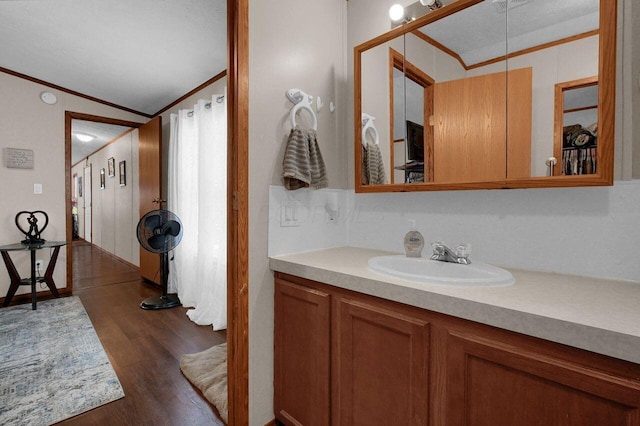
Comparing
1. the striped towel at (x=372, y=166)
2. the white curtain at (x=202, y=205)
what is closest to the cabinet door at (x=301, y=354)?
the striped towel at (x=372, y=166)

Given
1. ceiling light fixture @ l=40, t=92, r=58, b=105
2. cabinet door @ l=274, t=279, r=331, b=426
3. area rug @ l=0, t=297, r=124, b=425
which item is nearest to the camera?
cabinet door @ l=274, t=279, r=331, b=426

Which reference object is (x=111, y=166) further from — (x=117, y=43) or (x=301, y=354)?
(x=301, y=354)

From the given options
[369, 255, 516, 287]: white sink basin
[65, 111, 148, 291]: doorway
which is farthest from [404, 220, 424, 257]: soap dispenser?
[65, 111, 148, 291]: doorway

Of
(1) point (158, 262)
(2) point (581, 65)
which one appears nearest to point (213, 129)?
(1) point (158, 262)

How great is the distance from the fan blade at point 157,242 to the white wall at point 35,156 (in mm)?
1481

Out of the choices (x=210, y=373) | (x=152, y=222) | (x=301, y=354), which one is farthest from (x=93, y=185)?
(x=301, y=354)

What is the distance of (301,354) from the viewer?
129 cm

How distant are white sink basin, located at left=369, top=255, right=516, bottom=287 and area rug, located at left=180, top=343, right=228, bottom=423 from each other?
1169 millimetres

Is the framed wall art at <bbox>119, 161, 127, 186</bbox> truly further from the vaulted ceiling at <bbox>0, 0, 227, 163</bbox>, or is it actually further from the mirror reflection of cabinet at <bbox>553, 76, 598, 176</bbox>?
the mirror reflection of cabinet at <bbox>553, 76, 598, 176</bbox>

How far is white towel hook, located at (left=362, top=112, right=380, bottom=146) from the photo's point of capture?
1.63 meters

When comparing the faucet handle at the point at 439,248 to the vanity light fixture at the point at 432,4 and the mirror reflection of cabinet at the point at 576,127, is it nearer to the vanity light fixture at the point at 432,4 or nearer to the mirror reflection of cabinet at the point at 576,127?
the mirror reflection of cabinet at the point at 576,127

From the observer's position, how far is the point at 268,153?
141 centimetres

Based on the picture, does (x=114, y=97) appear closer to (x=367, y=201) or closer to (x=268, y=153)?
(x=268, y=153)

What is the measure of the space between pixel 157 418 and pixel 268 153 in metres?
1.45
